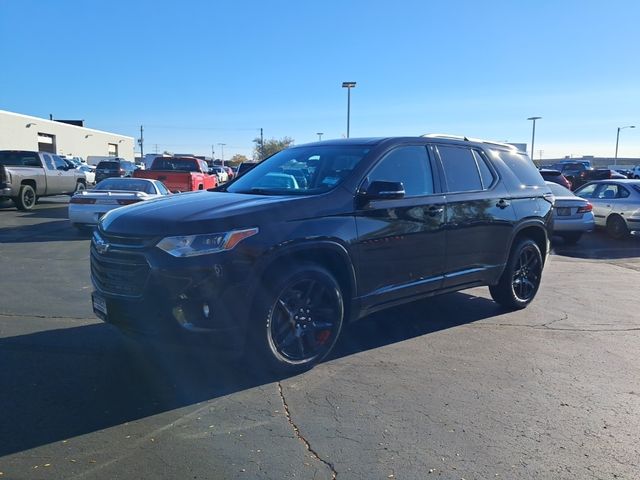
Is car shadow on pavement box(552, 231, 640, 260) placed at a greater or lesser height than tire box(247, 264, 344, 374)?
lesser

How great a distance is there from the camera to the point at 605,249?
1300cm

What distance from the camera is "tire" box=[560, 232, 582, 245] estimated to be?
522 inches

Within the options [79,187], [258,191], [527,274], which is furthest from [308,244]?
[79,187]

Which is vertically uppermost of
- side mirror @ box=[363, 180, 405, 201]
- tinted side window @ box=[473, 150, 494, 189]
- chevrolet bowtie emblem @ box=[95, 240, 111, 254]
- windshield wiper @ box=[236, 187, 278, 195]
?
tinted side window @ box=[473, 150, 494, 189]

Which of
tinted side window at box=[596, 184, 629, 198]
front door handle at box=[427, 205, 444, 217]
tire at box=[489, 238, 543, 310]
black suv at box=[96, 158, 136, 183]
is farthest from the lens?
black suv at box=[96, 158, 136, 183]

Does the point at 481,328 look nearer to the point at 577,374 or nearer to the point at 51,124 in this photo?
the point at 577,374

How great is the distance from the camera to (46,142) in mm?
53656

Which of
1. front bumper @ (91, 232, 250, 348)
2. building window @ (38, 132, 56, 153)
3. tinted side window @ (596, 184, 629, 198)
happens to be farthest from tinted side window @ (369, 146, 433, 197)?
building window @ (38, 132, 56, 153)

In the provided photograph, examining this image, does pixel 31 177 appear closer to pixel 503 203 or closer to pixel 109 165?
pixel 109 165

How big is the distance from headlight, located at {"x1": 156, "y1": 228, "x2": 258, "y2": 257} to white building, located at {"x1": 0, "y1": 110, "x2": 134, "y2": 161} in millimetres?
46803

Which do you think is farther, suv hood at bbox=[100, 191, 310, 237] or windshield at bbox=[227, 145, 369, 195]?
windshield at bbox=[227, 145, 369, 195]

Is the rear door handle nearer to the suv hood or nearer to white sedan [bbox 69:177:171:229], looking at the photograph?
the suv hood

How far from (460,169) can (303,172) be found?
71.5 inches

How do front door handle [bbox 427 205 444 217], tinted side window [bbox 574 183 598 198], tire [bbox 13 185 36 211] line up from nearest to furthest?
front door handle [bbox 427 205 444 217]
tinted side window [bbox 574 183 598 198]
tire [bbox 13 185 36 211]
